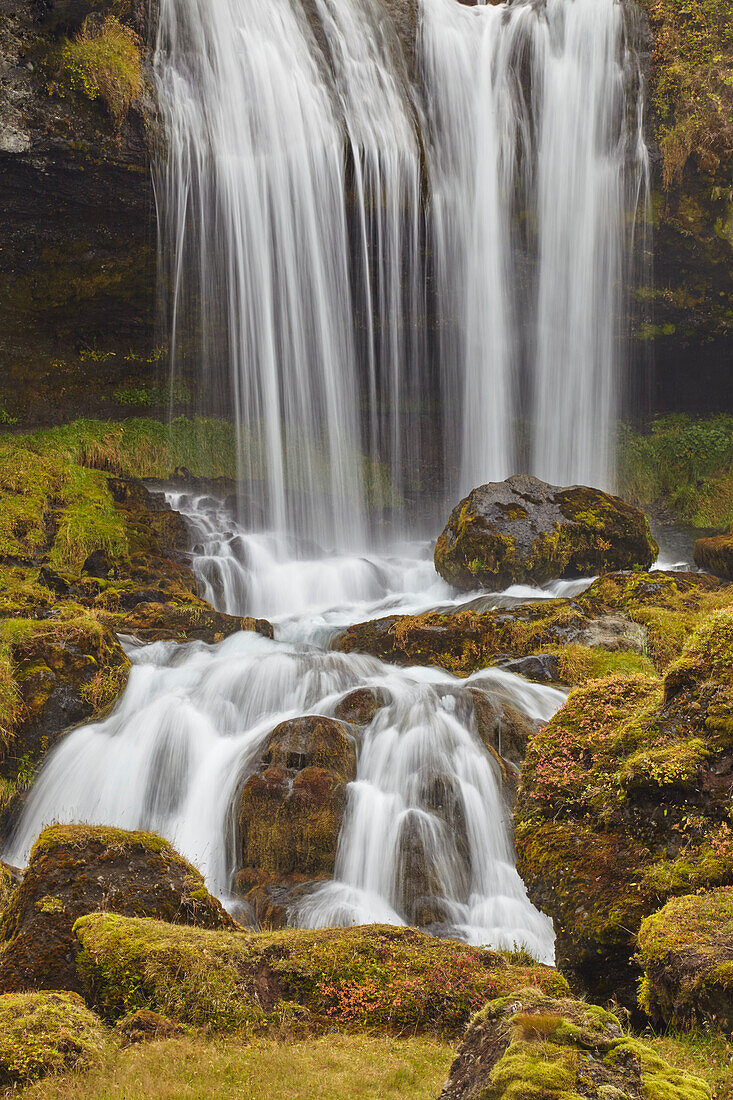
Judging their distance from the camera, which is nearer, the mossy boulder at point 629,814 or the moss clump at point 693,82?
the mossy boulder at point 629,814

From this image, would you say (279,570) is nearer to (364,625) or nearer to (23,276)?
(364,625)

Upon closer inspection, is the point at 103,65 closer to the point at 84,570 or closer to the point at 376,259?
the point at 376,259

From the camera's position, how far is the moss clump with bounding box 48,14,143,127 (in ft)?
45.9

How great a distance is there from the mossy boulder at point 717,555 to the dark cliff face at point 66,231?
1350 centimetres

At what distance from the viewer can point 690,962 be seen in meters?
3.12

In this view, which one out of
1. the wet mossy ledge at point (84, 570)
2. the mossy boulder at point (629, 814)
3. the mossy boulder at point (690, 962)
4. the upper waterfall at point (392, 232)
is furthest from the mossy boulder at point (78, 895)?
the upper waterfall at point (392, 232)

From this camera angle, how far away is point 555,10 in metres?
18.7

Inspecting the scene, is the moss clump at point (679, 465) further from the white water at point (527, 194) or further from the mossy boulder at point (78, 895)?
the mossy boulder at point (78, 895)

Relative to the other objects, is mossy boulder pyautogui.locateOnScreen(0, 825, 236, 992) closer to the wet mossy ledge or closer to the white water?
the wet mossy ledge

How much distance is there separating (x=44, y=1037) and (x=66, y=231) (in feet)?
54.6

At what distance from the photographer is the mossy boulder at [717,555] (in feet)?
47.3

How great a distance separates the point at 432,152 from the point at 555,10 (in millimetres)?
5088

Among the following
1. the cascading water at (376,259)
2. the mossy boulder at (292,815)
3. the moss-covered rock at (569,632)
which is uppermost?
the cascading water at (376,259)

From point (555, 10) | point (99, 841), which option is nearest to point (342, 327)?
point (555, 10)
